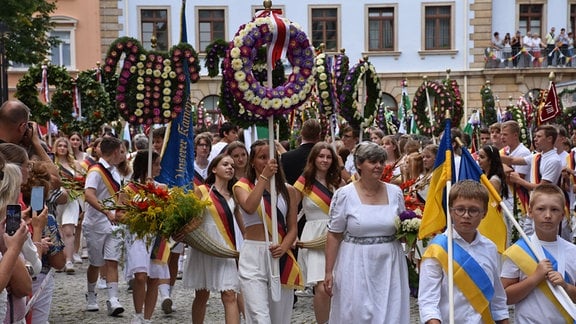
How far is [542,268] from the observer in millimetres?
4910

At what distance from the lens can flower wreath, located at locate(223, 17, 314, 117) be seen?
23.7 feet

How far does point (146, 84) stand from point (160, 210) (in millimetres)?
2176

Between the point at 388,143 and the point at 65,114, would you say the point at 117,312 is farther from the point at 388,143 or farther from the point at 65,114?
the point at 65,114

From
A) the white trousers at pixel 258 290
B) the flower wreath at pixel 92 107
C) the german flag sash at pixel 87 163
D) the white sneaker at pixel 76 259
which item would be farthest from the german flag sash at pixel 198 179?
the flower wreath at pixel 92 107

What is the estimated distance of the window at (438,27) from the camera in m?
39.0

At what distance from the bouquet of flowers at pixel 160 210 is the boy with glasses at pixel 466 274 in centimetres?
268

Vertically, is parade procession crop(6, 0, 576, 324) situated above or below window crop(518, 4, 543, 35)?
below

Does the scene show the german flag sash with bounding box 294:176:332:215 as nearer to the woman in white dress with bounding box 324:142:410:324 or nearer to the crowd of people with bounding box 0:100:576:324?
the crowd of people with bounding box 0:100:576:324

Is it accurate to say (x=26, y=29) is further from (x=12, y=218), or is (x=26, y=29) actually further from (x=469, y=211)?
(x=469, y=211)

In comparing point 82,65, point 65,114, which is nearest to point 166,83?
point 65,114

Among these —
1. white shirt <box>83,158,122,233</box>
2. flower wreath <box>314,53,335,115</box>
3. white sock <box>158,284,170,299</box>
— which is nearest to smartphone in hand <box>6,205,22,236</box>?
white shirt <box>83,158,122,233</box>

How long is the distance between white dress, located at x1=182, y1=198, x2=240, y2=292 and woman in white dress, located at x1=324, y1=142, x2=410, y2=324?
1.26m

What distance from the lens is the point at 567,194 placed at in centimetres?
1068

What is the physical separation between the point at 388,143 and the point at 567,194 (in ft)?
8.13
